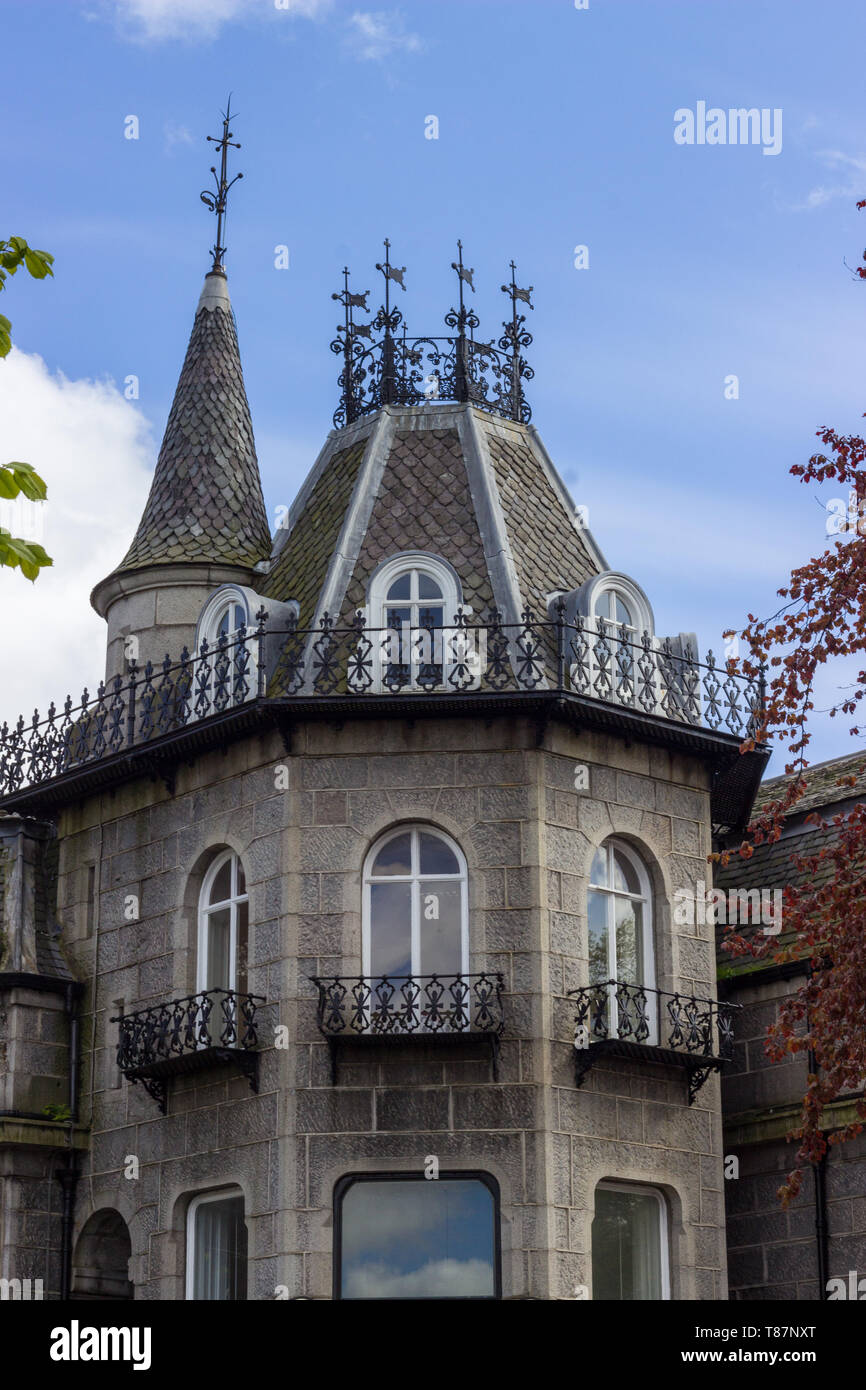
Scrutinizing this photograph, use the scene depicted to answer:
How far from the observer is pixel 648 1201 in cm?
2592

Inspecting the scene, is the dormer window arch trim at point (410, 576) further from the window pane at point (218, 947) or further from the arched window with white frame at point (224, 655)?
the window pane at point (218, 947)

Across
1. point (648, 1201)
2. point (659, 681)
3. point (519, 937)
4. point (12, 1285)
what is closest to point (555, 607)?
point (659, 681)

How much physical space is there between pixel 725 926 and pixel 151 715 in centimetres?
788

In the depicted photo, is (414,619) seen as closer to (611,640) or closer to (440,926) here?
(611,640)

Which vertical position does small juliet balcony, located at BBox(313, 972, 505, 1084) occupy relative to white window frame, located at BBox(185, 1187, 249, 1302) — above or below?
above

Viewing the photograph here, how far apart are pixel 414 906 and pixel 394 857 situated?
0.66 m

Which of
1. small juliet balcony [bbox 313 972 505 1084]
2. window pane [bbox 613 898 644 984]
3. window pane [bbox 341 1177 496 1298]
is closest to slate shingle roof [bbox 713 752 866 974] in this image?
window pane [bbox 613 898 644 984]

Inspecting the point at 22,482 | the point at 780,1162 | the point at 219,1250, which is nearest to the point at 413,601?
the point at 219,1250

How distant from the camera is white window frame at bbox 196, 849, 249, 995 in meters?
26.5

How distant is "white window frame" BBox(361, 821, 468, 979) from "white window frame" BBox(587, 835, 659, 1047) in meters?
1.61

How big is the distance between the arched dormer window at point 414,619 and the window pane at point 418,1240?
5.71 m

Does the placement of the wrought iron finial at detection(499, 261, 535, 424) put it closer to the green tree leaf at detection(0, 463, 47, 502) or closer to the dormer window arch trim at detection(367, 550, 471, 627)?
the dormer window arch trim at detection(367, 550, 471, 627)

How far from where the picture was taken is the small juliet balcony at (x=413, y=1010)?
24.7 meters

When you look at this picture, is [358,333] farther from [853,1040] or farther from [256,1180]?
[853,1040]
